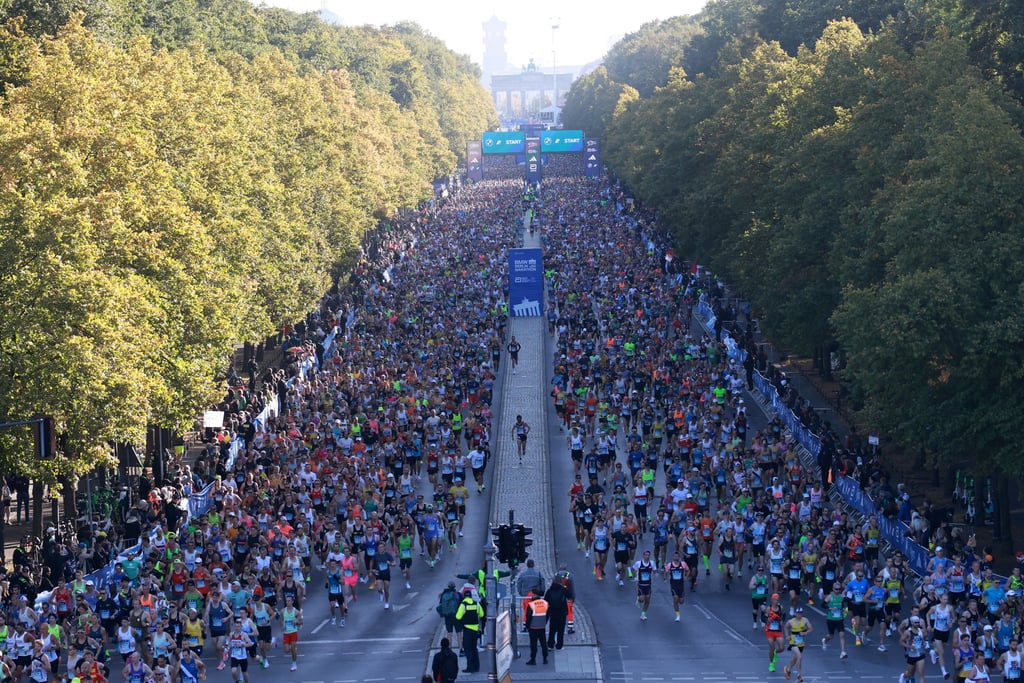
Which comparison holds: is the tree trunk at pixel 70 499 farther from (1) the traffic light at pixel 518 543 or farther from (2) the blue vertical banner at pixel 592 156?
(2) the blue vertical banner at pixel 592 156

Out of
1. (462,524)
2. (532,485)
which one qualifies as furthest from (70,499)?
(532,485)

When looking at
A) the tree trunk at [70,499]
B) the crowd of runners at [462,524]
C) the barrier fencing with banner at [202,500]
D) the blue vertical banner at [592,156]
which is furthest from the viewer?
the blue vertical banner at [592,156]

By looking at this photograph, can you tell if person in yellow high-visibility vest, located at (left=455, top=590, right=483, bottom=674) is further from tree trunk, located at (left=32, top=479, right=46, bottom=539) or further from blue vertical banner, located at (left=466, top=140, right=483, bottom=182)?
blue vertical banner, located at (left=466, top=140, right=483, bottom=182)

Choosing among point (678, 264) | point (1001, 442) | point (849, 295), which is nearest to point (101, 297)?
point (849, 295)

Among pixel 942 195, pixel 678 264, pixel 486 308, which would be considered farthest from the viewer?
pixel 678 264

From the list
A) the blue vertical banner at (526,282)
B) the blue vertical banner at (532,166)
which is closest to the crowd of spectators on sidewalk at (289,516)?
the blue vertical banner at (526,282)

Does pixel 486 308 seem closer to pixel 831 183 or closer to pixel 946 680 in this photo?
pixel 831 183

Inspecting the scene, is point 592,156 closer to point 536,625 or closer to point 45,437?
point 45,437
